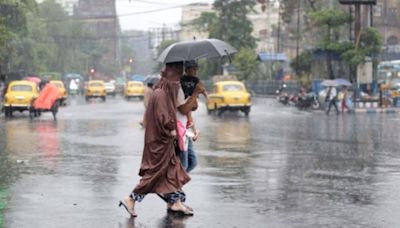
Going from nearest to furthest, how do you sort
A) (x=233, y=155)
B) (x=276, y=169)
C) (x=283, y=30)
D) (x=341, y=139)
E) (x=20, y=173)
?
1. (x=20, y=173)
2. (x=276, y=169)
3. (x=233, y=155)
4. (x=341, y=139)
5. (x=283, y=30)

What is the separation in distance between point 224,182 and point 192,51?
3155 mm

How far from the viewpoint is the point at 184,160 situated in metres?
9.77

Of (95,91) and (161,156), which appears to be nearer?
(161,156)

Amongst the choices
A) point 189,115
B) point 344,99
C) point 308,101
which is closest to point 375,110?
point 344,99

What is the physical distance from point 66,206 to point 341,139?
43.7 ft

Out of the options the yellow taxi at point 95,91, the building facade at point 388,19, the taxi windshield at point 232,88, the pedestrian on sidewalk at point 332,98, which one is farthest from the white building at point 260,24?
the taxi windshield at point 232,88

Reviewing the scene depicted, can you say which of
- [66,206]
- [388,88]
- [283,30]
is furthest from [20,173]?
[283,30]

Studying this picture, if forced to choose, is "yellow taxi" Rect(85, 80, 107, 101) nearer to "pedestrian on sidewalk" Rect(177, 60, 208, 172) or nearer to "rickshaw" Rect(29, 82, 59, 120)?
"rickshaw" Rect(29, 82, 59, 120)

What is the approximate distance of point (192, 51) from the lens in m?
9.72

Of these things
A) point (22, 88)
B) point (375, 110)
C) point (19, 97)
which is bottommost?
→ point (375, 110)

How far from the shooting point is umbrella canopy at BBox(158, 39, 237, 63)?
9.59m

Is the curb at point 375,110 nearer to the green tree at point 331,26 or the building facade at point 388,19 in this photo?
the green tree at point 331,26

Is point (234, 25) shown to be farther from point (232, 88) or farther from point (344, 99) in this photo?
point (232, 88)

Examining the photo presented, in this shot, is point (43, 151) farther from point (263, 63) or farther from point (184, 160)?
point (263, 63)
